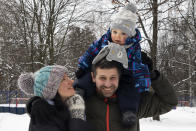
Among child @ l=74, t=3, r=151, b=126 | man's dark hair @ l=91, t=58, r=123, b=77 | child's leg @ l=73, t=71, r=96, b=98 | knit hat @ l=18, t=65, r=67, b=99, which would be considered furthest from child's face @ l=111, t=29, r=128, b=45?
knit hat @ l=18, t=65, r=67, b=99

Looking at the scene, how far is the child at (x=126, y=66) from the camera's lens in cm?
173

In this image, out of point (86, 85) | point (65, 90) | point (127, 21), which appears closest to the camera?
point (65, 90)

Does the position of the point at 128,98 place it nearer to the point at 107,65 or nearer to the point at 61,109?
the point at 107,65

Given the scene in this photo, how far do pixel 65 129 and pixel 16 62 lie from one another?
1121cm

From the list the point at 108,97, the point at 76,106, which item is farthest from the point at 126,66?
the point at 76,106

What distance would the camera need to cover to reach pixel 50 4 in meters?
11.0

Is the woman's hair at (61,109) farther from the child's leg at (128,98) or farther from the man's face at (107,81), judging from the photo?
the child's leg at (128,98)

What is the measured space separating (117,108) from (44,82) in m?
0.63

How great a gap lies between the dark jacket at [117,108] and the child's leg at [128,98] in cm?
7

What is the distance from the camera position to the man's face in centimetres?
169

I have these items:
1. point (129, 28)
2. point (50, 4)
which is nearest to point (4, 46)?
point (50, 4)

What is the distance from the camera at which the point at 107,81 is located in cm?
169

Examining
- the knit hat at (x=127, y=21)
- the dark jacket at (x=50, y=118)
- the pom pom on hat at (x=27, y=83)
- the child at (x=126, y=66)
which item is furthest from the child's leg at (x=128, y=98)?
the pom pom on hat at (x=27, y=83)

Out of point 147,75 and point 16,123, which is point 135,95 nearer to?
point 147,75
